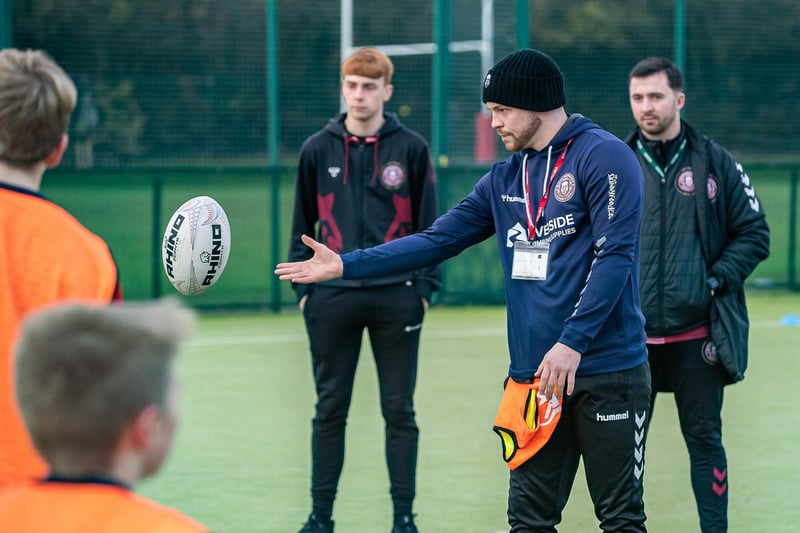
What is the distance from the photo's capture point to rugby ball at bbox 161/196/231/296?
521 cm

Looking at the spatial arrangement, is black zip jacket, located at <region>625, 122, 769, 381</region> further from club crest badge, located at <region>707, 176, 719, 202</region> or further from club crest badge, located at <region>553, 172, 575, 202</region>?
club crest badge, located at <region>553, 172, 575, 202</region>

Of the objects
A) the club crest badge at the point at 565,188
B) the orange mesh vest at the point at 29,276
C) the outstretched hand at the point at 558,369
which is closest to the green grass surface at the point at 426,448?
the outstretched hand at the point at 558,369

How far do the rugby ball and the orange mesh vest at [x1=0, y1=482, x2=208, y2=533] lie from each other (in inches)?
121

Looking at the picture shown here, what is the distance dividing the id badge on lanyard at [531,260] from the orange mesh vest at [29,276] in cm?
184

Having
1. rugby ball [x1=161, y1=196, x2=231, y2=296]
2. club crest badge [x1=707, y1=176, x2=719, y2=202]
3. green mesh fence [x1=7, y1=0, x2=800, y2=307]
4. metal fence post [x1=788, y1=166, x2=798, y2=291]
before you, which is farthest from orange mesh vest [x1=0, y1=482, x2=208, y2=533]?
metal fence post [x1=788, y1=166, x2=798, y2=291]

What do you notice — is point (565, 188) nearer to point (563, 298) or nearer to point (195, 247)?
point (563, 298)

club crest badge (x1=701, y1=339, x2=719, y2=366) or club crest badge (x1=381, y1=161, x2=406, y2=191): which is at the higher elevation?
club crest badge (x1=381, y1=161, x2=406, y2=191)

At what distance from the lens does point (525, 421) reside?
4434 mm

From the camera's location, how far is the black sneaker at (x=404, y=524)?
5895mm

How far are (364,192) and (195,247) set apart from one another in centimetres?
114

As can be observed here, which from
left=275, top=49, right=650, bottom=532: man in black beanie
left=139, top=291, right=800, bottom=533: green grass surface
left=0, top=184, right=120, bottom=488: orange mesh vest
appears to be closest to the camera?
left=0, top=184, right=120, bottom=488: orange mesh vest

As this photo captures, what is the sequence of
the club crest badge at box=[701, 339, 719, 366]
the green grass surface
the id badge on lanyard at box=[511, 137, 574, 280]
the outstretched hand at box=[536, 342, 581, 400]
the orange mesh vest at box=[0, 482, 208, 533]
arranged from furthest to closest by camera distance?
the green grass surface < the club crest badge at box=[701, 339, 719, 366] < the id badge on lanyard at box=[511, 137, 574, 280] < the outstretched hand at box=[536, 342, 581, 400] < the orange mesh vest at box=[0, 482, 208, 533]

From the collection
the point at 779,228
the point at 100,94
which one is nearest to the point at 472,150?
the point at 779,228

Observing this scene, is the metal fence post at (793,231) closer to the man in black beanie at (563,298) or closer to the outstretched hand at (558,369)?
the man in black beanie at (563,298)
